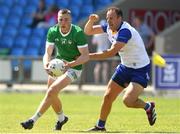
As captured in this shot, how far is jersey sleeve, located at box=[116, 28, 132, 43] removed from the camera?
14.7 m

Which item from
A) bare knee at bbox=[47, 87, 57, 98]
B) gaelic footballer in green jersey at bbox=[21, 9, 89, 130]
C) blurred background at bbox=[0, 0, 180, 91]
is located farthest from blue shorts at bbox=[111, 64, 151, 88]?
blurred background at bbox=[0, 0, 180, 91]

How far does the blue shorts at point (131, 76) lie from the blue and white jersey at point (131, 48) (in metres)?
0.08

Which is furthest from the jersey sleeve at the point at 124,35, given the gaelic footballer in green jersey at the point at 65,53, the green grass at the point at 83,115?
the green grass at the point at 83,115

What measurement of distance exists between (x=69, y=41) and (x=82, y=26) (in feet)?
55.1

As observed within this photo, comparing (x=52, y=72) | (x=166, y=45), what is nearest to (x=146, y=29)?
(x=166, y=45)

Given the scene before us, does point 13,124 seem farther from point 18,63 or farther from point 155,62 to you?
point 18,63

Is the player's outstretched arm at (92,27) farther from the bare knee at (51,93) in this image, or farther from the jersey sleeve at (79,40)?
the bare knee at (51,93)

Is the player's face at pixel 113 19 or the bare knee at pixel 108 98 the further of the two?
the bare knee at pixel 108 98

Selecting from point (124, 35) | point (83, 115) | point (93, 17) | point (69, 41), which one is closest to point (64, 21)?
point (69, 41)

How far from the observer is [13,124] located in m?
16.8

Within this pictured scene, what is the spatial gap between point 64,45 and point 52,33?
0.34m

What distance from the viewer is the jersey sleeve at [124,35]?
14.7m

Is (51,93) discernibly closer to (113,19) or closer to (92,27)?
(92,27)

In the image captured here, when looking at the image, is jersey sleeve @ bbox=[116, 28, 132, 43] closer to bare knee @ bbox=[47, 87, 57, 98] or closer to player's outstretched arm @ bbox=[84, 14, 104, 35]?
player's outstretched arm @ bbox=[84, 14, 104, 35]
